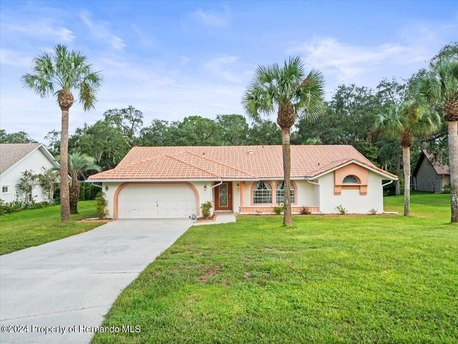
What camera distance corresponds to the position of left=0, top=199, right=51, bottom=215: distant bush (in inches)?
967

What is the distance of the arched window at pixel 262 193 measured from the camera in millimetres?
21781

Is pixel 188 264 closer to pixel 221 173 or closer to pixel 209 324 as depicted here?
pixel 209 324

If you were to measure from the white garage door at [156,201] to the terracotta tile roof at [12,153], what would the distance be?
1460 centimetres

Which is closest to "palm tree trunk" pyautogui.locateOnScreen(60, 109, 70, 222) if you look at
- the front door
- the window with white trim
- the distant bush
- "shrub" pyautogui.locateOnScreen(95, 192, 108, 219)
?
"shrub" pyautogui.locateOnScreen(95, 192, 108, 219)

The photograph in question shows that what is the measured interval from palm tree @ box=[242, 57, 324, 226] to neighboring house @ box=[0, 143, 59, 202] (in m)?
23.3

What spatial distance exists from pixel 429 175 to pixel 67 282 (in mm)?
51802

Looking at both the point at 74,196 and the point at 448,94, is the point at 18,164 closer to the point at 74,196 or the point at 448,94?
the point at 74,196

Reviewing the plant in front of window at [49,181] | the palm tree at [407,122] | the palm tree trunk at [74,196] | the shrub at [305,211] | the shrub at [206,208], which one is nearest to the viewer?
the palm tree at [407,122]

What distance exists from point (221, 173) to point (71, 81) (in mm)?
10365

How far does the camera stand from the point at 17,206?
2616 centimetres

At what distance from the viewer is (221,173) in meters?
20.8

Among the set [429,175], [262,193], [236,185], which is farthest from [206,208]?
[429,175]

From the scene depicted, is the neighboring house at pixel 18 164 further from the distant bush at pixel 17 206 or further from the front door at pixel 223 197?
the front door at pixel 223 197

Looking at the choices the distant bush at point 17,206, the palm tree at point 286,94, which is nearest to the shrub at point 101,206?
the palm tree at point 286,94
